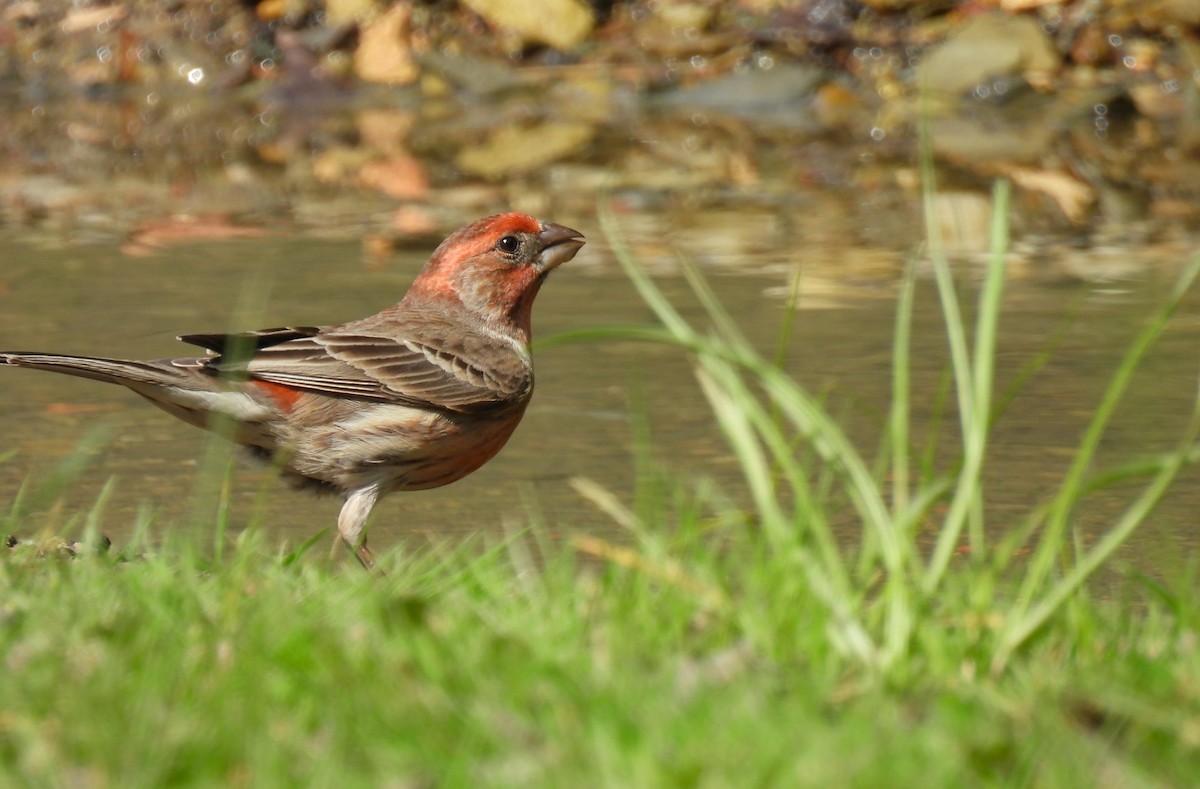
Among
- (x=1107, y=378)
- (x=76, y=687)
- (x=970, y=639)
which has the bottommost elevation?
(x=1107, y=378)

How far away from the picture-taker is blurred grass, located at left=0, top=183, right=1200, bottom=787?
2.86m

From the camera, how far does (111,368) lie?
5.14 m

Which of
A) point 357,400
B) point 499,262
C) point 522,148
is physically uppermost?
point 499,262

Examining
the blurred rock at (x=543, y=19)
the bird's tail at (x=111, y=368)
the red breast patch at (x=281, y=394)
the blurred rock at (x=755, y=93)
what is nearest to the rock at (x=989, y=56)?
the blurred rock at (x=755, y=93)

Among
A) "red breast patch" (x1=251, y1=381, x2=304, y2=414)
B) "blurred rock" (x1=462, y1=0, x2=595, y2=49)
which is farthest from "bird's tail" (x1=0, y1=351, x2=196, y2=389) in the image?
"blurred rock" (x1=462, y1=0, x2=595, y2=49)

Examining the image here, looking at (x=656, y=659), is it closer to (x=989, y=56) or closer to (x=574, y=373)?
(x=574, y=373)

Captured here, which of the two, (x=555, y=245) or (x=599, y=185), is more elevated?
(x=555, y=245)

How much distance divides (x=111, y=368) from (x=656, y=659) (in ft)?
7.67

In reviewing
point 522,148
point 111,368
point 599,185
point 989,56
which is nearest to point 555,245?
point 111,368

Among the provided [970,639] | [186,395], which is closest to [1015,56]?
[186,395]

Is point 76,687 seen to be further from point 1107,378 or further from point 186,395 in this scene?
point 1107,378

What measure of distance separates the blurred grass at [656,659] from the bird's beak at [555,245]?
7.15 ft

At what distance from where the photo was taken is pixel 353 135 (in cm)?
1408

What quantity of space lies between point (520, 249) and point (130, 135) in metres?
8.67
